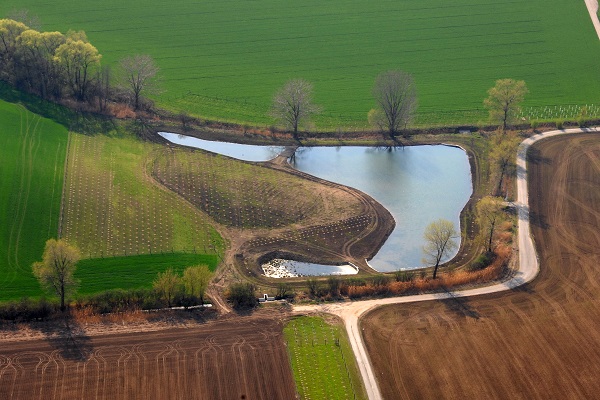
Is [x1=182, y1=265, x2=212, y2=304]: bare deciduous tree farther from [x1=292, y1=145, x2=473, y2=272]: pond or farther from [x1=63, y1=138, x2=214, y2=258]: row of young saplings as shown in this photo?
[x1=292, y1=145, x2=473, y2=272]: pond

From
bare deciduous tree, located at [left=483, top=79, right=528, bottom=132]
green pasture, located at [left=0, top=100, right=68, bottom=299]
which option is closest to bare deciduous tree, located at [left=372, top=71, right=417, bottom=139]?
bare deciduous tree, located at [left=483, top=79, right=528, bottom=132]

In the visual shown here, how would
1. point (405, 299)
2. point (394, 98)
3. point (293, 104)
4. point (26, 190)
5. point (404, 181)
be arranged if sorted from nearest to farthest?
point (405, 299), point (26, 190), point (404, 181), point (293, 104), point (394, 98)

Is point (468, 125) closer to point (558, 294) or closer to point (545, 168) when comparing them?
point (545, 168)

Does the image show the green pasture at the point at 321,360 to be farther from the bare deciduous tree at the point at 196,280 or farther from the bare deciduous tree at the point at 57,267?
the bare deciduous tree at the point at 57,267

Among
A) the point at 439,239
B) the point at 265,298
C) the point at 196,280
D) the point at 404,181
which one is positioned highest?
the point at 404,181

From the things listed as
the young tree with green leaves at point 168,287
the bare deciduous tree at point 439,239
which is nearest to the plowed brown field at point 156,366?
the young tree with green leaves at point 168,287

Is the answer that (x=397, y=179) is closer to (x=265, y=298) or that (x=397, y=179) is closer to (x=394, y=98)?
(x=394, y=98)

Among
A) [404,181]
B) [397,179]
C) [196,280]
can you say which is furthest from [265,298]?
[404,181]

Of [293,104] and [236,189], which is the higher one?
[293,104]
